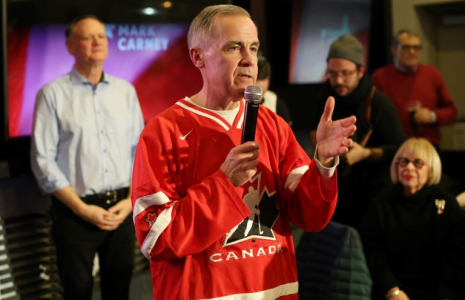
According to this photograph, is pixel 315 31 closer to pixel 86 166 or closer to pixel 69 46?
pixel 69 46

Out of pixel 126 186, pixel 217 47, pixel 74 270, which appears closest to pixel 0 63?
pixel 126 186

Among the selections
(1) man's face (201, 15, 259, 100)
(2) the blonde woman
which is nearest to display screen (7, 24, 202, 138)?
(2) the blonde woman

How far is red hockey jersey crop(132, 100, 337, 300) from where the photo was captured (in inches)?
58.6

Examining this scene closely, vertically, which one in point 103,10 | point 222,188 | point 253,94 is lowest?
point 222,188

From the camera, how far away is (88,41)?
10.4 ft

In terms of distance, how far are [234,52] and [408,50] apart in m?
3.76

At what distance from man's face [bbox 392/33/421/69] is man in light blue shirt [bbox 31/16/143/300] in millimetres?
2686

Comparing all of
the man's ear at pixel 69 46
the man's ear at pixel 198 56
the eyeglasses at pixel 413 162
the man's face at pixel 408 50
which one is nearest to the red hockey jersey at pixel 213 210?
the man's ear at pixel 198 56

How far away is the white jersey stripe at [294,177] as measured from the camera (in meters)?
1.63

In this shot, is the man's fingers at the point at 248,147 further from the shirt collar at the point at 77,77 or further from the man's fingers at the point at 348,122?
the shirt collar at the point at 77,77

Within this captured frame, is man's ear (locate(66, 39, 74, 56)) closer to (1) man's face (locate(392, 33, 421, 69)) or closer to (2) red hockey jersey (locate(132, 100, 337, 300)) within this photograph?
(2) red hockey jersey (locate(132, 100, 337, 300))

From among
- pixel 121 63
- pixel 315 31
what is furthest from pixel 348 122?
pixel 315 31

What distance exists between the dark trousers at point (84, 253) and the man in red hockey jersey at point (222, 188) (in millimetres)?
1517

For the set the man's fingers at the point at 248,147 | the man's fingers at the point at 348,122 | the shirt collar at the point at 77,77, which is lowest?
the man's fingers at the point at 248,147
